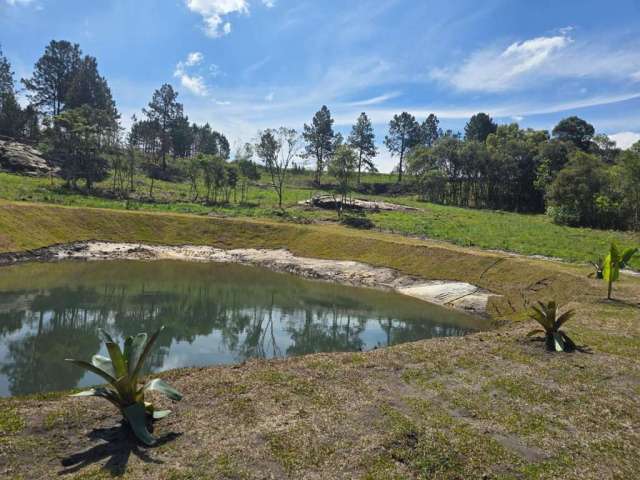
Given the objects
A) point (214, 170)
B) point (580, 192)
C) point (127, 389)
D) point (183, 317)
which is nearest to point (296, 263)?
point (183, 317)

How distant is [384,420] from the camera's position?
9570 mm

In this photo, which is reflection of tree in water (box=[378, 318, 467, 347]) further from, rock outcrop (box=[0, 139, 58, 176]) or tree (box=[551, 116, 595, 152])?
tree (box=[551, 116, 595, 152])

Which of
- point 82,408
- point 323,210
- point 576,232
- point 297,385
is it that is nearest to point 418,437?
point 297,385

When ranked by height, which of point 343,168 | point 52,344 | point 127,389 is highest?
point 343,168

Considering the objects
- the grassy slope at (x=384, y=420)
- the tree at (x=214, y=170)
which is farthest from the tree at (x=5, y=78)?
the grassy slope at (x=384, y=420)

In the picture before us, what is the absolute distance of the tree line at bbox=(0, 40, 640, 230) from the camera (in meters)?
55.5

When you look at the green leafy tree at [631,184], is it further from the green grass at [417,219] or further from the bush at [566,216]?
the bush at [566,216]

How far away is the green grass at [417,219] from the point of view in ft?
124

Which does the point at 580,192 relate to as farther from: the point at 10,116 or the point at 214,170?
the point at 10,116

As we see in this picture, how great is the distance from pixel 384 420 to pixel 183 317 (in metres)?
16.6

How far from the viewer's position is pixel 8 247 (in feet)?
111

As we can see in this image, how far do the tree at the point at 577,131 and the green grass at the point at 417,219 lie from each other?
46827 millimetres

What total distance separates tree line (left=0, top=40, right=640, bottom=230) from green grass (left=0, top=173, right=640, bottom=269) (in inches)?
154

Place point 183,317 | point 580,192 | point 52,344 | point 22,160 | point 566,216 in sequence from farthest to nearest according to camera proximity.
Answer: point 22,160
point 566,216
point 580,192
point 183,317
point 52,344
